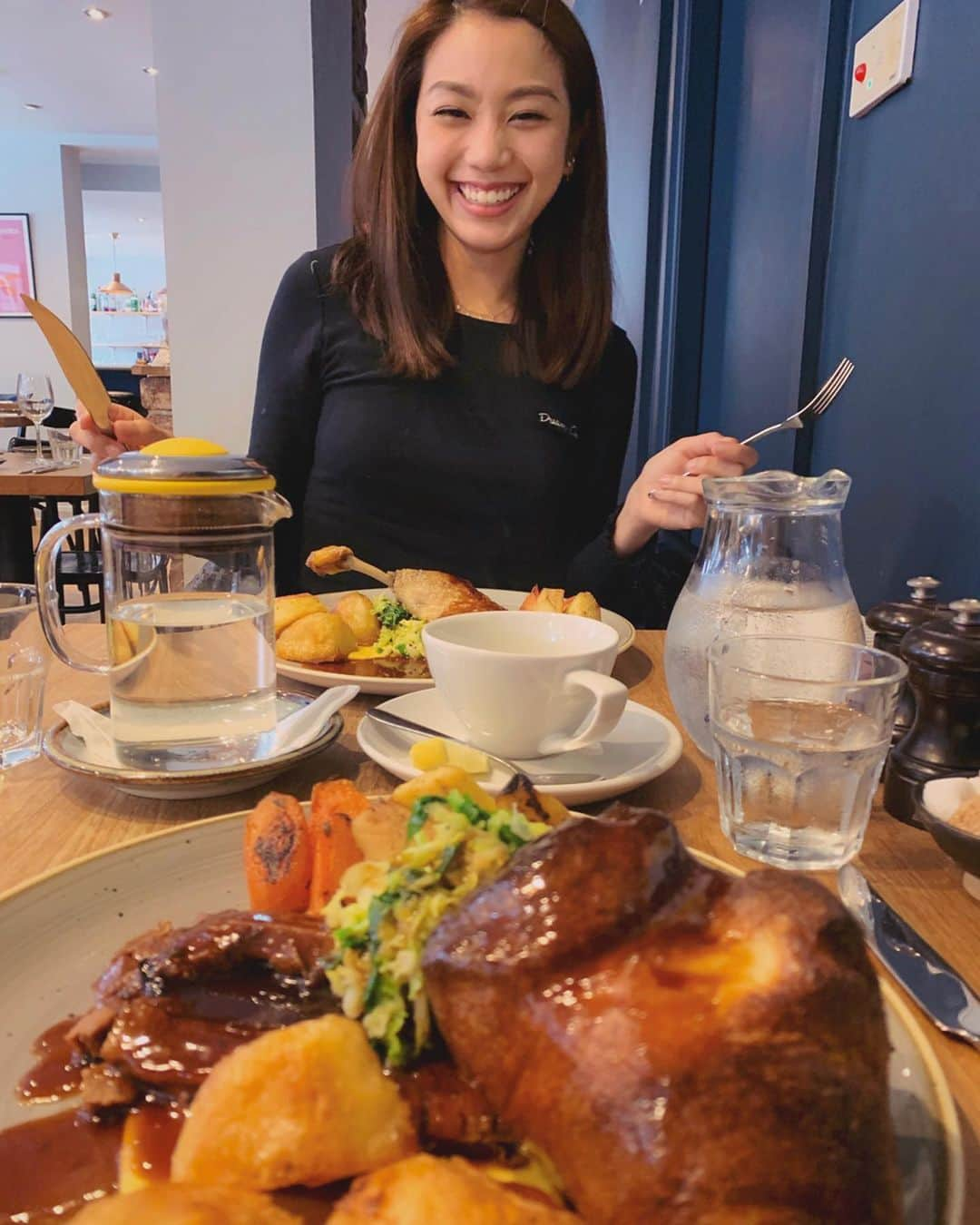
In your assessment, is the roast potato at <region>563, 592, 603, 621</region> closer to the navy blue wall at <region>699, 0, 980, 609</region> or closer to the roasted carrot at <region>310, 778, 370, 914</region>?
the navy blue wall at <region>699, 0, 980, 609</region>

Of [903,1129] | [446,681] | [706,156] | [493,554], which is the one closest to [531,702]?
[446,681]

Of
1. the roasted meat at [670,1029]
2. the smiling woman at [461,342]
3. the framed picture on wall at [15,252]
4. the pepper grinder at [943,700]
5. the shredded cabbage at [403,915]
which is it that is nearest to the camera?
the roasted meat at [670,1029]

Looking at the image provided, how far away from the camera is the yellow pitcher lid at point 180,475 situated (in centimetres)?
82

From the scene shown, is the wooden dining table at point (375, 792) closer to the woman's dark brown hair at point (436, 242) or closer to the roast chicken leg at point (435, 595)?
the roast chicken leg at point (435, 595)

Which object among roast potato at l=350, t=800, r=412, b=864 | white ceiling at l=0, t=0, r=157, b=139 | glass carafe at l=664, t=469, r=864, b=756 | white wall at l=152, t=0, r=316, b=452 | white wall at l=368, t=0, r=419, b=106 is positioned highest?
white ceiling at l=0, t=0, r=157, b=139

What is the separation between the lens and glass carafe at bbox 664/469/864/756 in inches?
35.4

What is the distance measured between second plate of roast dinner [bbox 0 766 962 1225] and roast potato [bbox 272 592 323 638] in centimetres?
76

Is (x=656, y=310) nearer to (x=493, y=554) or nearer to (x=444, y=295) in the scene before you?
(x=444, y=295)

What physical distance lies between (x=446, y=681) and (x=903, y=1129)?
54cm

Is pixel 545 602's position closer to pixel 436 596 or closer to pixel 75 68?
pixel 436 596

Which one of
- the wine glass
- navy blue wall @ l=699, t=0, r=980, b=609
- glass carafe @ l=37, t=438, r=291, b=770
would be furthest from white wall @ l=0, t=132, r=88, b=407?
glass carafe @ l=37, t=438, r=291, b=770

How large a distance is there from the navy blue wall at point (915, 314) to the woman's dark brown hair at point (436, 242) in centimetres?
55

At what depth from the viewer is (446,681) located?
0.86 meters

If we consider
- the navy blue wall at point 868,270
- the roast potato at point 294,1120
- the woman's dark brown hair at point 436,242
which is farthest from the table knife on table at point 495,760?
the woman's dark brown hair at point 436,242
